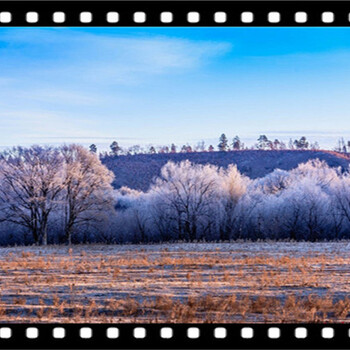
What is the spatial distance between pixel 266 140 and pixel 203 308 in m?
133

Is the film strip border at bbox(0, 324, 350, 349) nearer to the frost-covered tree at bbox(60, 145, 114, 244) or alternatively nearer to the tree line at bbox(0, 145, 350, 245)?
the tree line at bbox(0, 145, 350, 245)

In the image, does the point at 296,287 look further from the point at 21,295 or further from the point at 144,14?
the point at 144,14

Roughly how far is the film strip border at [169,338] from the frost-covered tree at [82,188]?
4417 cm

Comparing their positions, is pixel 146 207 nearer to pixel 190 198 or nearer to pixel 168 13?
pixel 190 198

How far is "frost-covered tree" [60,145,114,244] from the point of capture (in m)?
51.0

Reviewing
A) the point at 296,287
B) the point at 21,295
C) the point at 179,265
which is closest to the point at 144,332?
the point at 21,295

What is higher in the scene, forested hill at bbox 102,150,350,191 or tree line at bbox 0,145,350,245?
forested hill at bbox 102,150,350,191

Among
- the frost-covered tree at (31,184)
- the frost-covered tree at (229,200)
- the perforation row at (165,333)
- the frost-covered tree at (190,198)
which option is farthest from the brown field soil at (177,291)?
the frost-covered tree at (190,198)

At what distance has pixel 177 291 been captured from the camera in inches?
631

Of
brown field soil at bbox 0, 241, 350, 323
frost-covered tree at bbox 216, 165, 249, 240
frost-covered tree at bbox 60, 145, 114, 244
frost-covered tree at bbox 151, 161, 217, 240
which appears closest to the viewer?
brown field soil at bbox 0, 241, 350, 323

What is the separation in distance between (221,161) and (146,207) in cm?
7325

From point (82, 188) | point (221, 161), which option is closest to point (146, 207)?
point (82, 188)

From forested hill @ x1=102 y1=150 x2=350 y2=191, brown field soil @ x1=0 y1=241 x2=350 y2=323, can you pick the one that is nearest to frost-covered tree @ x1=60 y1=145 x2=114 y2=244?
brown field soil @ x1=0 y1=241 x2=350 y2=323

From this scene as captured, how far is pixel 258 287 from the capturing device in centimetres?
1677
